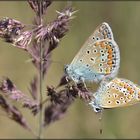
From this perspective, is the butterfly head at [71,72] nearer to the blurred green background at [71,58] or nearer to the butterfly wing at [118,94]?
the butterfly wing at [118,94]

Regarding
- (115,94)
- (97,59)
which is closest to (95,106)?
(115,94)

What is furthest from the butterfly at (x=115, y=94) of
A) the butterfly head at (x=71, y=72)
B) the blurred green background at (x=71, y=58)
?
the blurred green background at (x=71, y=58)

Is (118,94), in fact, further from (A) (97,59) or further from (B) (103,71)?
(A) (97,59)

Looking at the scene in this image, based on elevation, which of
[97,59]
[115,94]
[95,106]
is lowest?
[95,106]

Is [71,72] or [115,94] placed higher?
[71,72]

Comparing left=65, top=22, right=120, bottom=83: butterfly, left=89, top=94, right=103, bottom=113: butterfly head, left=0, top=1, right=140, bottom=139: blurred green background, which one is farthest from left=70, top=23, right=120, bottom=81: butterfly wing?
left=0, top=1, right=140, bottom=139: blurred green background

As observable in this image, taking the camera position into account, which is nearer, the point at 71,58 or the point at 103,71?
the point at 103,71
